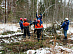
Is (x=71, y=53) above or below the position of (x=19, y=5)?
below

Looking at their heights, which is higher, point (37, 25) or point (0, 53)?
point (37, 25)

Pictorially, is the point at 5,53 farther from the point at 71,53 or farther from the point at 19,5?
the point at 19,5

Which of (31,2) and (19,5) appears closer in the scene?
(19,5)

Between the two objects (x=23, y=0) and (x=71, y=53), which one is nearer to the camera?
(x=71, y=53)

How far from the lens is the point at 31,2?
100 ft

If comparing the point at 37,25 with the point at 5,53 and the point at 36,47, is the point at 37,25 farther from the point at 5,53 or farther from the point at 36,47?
the point at 5,53

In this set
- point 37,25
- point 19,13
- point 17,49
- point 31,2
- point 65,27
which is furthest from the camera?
point 31,2

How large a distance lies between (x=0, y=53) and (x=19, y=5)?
23.2 m

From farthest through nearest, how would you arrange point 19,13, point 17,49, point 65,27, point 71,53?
1. point 19,13
2. point 65,27
3. point 17,49
4. point 71,53

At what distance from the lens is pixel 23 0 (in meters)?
26.3

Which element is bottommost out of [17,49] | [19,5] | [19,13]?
[17,49]

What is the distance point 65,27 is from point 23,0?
21.1m

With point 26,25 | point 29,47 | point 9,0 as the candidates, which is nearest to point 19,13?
point 9,0

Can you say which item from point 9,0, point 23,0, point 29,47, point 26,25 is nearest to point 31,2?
point 23,0
